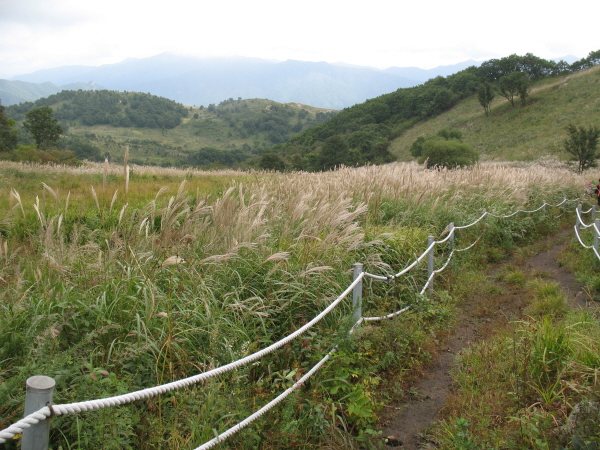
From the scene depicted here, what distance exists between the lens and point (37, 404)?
1260 millimetres

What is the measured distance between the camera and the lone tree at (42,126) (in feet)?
165

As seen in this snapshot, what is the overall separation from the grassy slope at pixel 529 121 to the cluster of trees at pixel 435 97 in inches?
94.4

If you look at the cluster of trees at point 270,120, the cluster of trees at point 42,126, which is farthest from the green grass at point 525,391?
the cluster of trees at point 270,120

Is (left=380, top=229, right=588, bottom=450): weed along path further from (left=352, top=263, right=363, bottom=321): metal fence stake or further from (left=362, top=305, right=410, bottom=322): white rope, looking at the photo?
(left=352, top=263, right=363, bottom=321): metal fence stake

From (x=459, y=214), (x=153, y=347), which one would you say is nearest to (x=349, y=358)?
(x=153, y=347)

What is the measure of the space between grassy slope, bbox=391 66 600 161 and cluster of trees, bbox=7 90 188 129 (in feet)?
266

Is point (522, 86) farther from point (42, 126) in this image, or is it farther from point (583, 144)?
point (42, 126)

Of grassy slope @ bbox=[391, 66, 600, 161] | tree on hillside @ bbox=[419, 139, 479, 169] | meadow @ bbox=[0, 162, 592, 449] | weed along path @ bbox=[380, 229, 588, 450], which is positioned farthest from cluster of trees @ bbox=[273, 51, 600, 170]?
meadow @ bbox=[0, 162, 592, 449]

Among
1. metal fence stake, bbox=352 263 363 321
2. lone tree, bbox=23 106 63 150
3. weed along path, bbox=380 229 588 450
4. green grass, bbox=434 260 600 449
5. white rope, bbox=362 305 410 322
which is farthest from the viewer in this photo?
lone tree, bbox=23 106 63 150

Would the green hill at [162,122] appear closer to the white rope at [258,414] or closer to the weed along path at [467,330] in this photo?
the weed along path at [467,330]

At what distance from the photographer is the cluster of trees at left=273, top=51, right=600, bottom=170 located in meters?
61.4

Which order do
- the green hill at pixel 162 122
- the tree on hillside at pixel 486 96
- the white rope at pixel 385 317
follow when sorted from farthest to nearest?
1. the green hill at pixel 162 122
2. the tree on hillside at pixel 486 96
3. the white rope at pixel 385 317

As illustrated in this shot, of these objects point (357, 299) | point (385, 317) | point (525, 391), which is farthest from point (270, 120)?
point (525, 391)

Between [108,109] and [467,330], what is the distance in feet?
428
